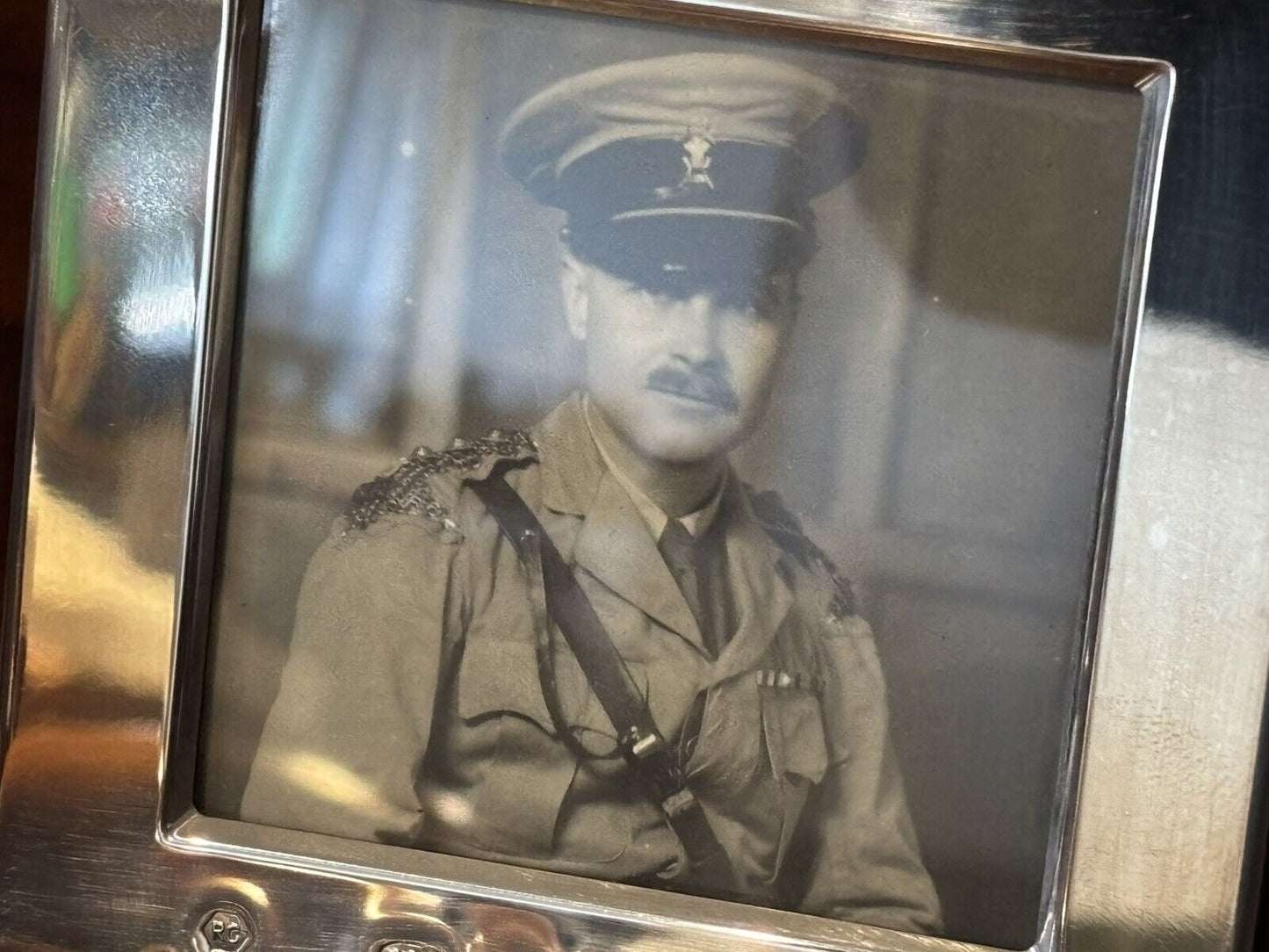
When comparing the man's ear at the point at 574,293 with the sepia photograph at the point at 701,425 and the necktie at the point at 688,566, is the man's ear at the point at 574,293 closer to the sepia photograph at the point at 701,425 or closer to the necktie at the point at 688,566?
the sepia photograph at the point at 701,425

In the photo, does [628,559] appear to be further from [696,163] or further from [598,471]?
[696,163]

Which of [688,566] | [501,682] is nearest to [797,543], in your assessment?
[688,566]

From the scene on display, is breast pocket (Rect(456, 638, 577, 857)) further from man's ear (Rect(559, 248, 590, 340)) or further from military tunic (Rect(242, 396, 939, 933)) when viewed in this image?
man's ear (Rect(559, 248, 590, 340))

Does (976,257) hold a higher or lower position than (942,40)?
lower

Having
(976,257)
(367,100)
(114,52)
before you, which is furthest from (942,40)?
(114,52)

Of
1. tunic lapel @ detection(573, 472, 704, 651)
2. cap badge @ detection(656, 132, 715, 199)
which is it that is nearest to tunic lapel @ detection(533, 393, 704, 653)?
tunic lapel @ detection(573, 472, 704, 651)

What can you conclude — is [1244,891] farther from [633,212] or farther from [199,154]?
[199,154]

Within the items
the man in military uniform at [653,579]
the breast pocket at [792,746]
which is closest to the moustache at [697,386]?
the man in military uniform at [653,579]
